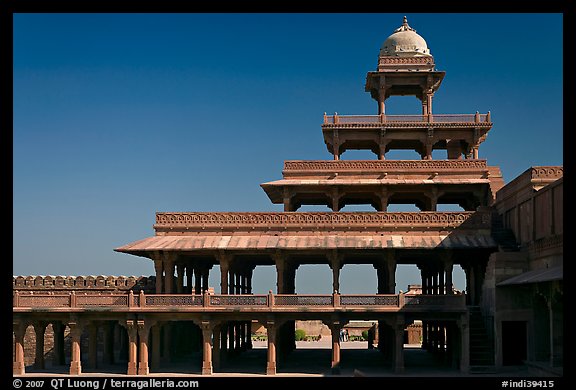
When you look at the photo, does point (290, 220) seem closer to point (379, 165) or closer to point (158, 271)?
point (379, 165)

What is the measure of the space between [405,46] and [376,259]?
44.7 ft

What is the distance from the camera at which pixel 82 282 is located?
43000mm

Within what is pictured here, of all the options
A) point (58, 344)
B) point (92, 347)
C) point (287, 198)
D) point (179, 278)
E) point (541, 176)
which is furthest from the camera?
point (287, 198)

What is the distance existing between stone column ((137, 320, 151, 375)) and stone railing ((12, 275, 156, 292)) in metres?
7.11

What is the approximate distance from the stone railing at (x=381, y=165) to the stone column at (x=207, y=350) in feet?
37.5

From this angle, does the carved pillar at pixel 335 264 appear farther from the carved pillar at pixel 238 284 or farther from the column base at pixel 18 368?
the column base at pixel 18 368

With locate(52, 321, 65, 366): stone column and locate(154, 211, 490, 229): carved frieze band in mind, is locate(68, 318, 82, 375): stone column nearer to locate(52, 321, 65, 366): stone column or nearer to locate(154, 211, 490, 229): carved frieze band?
locate(52, 321, 65, 366): stone column

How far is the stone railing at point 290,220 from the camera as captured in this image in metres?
38.2

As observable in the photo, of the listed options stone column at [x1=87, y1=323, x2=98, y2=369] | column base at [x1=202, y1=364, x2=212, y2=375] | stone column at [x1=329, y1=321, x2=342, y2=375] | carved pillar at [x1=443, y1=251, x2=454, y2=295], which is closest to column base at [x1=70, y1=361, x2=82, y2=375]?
stone column at [x1=87, y1=323, x2=98, y2=369]

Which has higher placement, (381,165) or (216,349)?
(381,165)

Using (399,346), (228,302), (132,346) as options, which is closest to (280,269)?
(228,302)

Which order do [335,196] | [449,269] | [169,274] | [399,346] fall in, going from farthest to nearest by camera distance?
[335,196] → [169,274] → [449,269] → [399,346]
